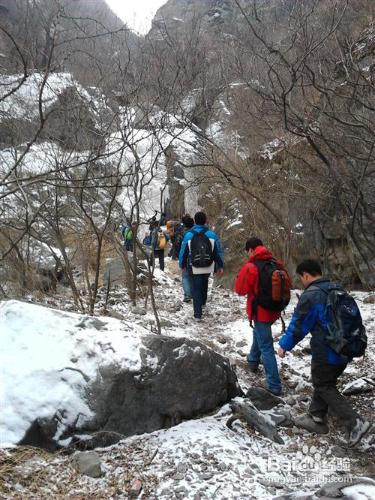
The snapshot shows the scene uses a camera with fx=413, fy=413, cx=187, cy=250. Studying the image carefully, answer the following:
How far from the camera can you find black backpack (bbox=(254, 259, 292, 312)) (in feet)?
12.3

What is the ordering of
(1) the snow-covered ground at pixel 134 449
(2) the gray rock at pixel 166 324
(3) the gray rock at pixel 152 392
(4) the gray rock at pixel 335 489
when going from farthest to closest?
(2) the gray rock at pixel 166 324 < (3) the gray rock at pixel 152 392 < (1) the snow-covered ground at pixel 134 449 < (4) the gray rock at pixel 335 489

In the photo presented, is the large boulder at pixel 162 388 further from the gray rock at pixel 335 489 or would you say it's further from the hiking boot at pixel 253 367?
the gray rock at pixel 335 489

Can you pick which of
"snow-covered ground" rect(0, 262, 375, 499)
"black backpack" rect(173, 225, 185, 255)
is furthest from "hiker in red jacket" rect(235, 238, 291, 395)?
"black backpack" rect(173, 225, 185, 255)

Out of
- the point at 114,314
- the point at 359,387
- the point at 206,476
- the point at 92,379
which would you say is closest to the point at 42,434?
the point at 92,379

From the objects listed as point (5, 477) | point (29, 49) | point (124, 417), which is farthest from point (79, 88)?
point (5, 477)

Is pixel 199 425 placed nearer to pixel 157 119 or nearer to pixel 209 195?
pixel 157 119

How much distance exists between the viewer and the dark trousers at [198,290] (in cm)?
595

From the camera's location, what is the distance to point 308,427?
3207mm

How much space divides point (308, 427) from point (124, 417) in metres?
1.44

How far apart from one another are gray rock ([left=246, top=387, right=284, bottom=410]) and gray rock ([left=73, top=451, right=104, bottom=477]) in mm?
1484

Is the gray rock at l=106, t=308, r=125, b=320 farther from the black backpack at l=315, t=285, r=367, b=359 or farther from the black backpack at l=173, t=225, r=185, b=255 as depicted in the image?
the black backpack at l=173, t=225, r=185, b=255

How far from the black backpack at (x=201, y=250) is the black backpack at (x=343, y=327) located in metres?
2.82

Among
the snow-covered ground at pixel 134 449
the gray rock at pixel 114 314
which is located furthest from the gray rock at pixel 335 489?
the gray rock at pixel 114 314

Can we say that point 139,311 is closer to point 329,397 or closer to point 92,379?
point 92,379
